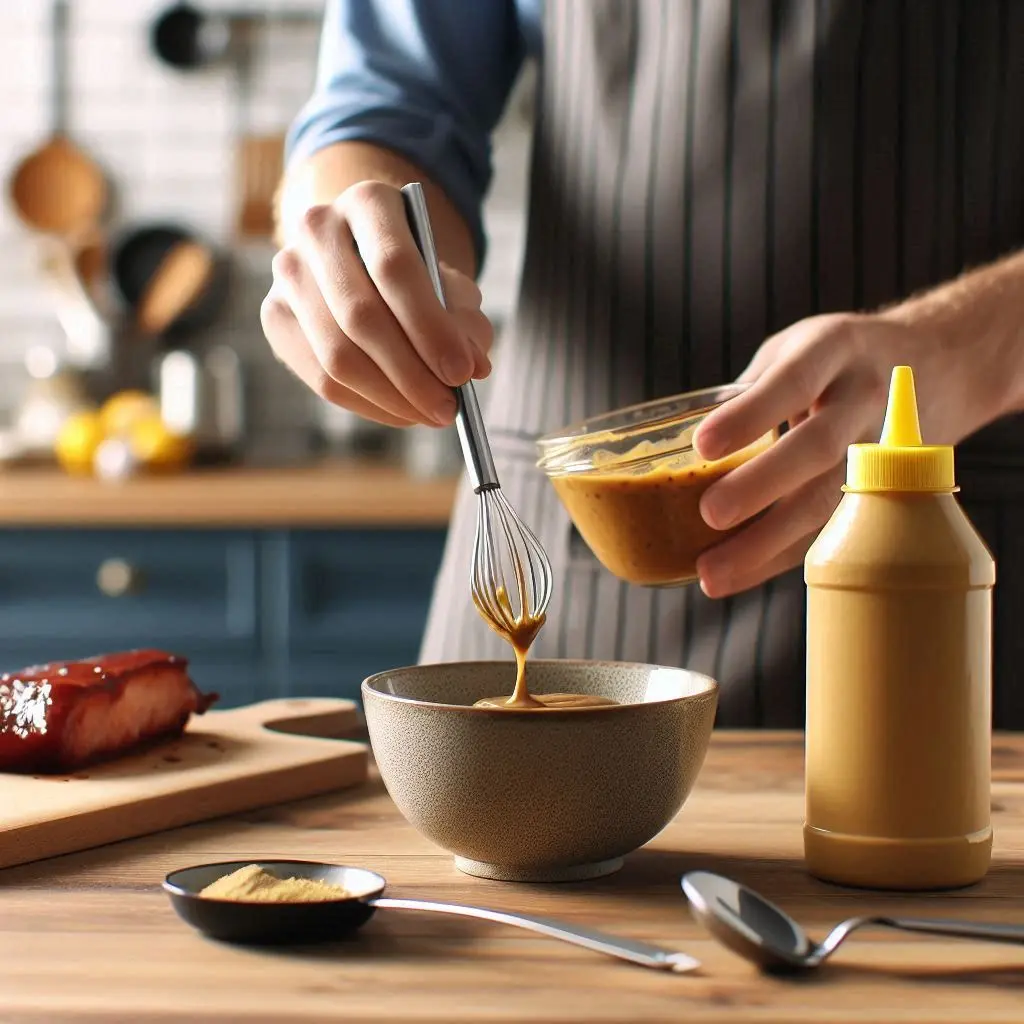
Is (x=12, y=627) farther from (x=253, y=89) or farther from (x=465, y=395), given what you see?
(x=465, y=395)

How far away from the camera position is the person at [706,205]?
114cm

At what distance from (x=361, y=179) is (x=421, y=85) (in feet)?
0.54

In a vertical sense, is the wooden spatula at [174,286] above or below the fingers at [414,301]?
above

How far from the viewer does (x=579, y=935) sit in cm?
55

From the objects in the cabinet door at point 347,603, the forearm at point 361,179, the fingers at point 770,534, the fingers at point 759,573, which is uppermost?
the forearm at point 361,179

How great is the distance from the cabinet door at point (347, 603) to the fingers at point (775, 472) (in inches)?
57.7

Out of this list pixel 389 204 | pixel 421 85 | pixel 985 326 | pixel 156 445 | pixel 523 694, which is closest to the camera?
pixel 523 694

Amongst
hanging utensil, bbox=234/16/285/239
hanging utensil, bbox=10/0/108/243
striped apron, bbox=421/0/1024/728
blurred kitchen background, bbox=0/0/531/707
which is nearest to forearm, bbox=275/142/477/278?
striped apron, bbox=421/0/1024/728

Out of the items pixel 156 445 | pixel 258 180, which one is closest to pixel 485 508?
pixel 156 445

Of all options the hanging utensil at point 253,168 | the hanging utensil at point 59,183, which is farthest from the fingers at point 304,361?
the hanging utensil at point 59,183

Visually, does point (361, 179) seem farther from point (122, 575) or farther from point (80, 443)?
point (80, 443)

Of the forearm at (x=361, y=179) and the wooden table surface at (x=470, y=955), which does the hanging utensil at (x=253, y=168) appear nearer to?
the forearm at (x=361, y=179)

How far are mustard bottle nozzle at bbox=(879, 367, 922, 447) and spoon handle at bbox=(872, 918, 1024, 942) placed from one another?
208 millimetres

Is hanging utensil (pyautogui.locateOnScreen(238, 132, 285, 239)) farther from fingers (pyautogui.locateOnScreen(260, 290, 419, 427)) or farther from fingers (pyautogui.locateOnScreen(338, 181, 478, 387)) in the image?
fingers (pyautogui.locateOnScreen(338, 181, 478, 387))
